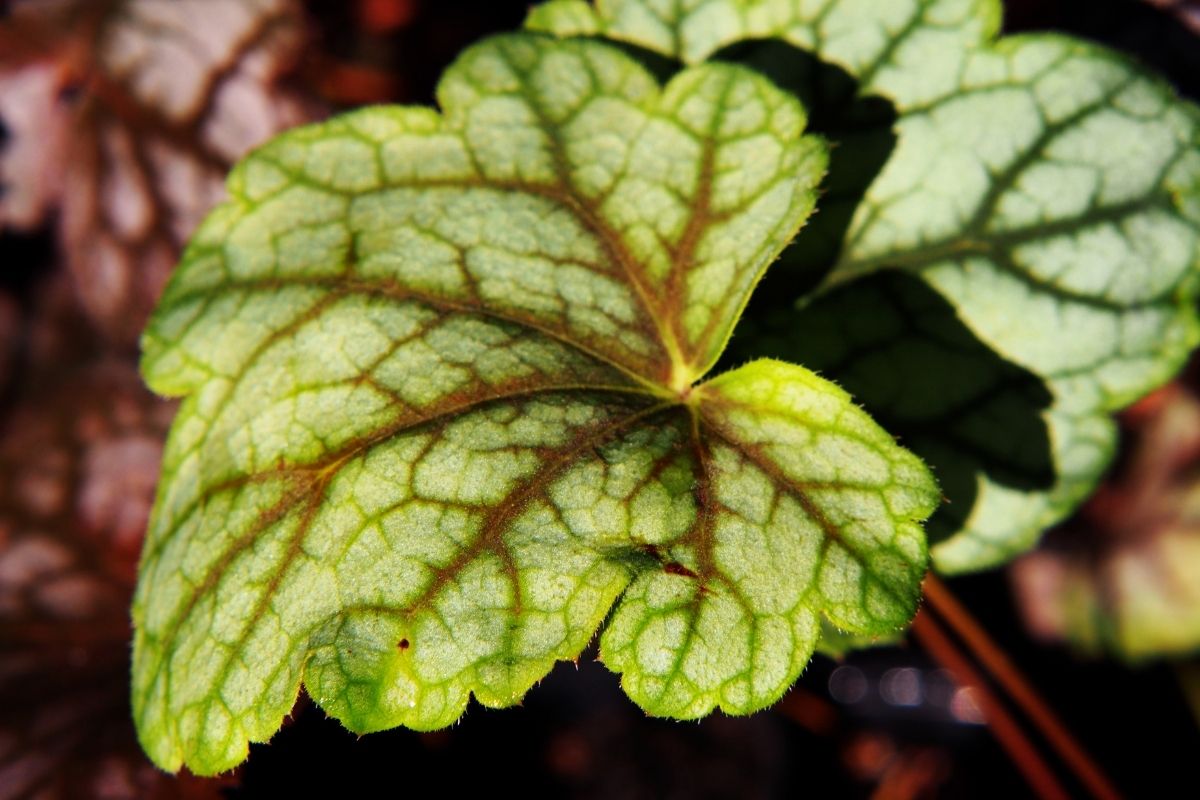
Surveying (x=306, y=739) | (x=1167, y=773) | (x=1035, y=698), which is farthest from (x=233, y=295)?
(x=1167, y=773)

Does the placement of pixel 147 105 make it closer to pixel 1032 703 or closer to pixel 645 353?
pixel 645 353

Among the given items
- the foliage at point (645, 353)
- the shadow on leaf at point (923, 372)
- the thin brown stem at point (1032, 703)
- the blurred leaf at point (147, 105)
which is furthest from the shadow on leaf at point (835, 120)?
the blurred leaf at point (147, 105)

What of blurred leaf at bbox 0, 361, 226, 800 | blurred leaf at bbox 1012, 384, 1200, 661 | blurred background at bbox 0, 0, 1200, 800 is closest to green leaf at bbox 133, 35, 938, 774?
blurred leaf at bbox 0, 361, 226, 800

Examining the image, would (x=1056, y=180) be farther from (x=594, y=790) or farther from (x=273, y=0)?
(x=273, y=0)

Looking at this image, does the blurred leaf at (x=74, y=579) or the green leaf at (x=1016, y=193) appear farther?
the blurred leaf at (x=74, y=579)

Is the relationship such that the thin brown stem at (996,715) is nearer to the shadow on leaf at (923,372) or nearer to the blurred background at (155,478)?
the blurred background at (155,478)

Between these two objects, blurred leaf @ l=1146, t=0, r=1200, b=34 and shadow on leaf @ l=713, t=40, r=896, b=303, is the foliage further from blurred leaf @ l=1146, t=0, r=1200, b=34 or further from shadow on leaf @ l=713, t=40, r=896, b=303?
blurred leaf @ l=1146, t=0, r=1200, b=34
